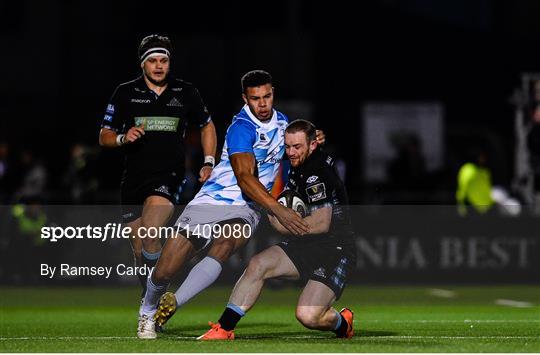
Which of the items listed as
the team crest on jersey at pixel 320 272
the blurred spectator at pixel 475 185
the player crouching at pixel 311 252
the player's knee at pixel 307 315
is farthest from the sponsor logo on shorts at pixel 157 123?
the blurred spectator at pixel 475 185

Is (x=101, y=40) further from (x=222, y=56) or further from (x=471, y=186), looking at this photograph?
(x=471, y=186)

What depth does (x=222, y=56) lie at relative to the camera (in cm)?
3650

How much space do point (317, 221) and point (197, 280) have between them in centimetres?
107

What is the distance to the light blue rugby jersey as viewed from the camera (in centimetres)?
1288

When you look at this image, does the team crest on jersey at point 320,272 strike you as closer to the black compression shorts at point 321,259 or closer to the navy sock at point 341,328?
the black compression shorts at point 321,259

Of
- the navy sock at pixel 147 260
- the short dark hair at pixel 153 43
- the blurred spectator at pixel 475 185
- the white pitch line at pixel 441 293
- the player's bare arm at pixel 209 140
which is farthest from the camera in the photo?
the blurred spectator at pixel 475 185

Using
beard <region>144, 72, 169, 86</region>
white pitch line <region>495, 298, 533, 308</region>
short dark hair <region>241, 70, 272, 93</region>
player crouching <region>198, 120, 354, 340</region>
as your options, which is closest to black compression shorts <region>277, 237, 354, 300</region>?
player crouching <region>198, 120, 354, 340</region>

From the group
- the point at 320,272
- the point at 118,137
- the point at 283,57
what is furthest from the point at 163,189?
the point at 283,57

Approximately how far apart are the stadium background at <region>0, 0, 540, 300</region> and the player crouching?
12.7m

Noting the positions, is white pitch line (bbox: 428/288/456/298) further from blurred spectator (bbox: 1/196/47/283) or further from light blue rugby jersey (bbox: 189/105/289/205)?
light blue rugby jersey (bbox: 189/105/289/205)

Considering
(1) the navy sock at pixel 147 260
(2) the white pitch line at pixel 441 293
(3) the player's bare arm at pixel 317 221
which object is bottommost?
(2) the white pitch line at pixel 441 293

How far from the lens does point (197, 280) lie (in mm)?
13117

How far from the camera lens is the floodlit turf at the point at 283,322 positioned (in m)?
12.9

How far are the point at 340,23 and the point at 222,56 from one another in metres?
3.17
